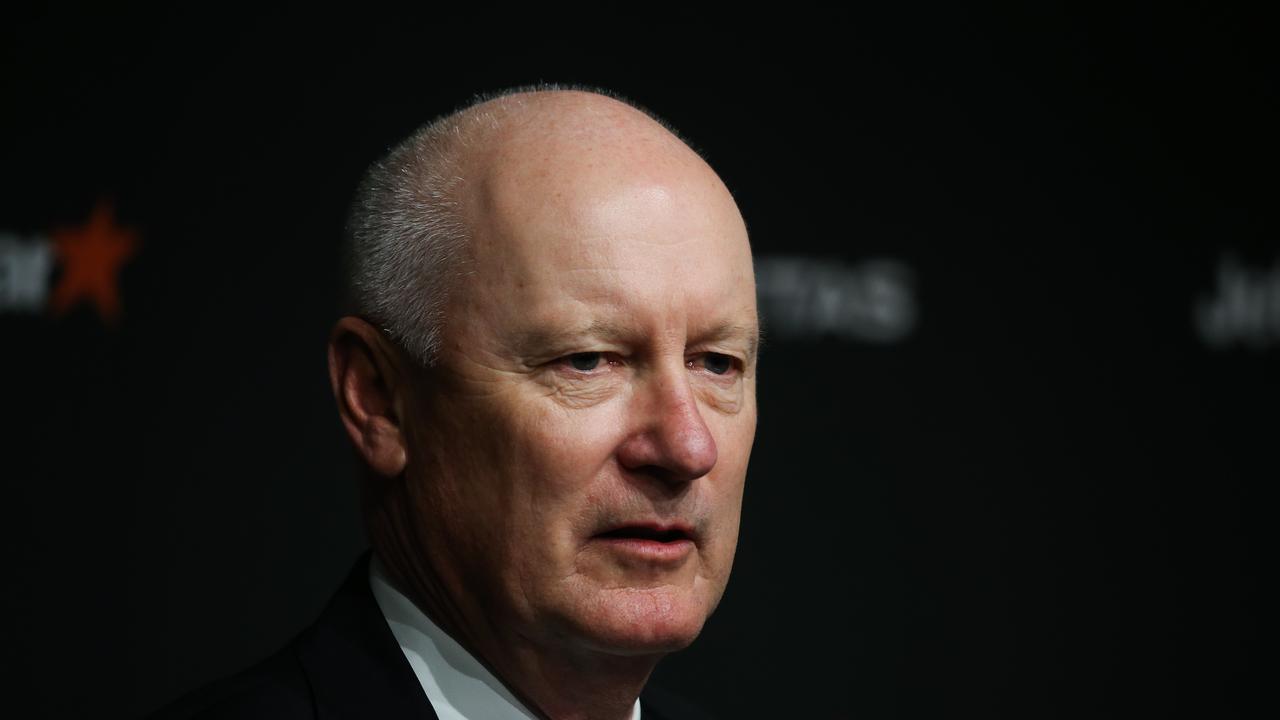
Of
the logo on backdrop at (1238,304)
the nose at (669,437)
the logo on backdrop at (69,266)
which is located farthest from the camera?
the logo on backdrop at (1238,304)

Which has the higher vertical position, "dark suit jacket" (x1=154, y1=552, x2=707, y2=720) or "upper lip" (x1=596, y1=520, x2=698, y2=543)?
"upper lip" (x1=596, y1=520, x2=698, y2=543)

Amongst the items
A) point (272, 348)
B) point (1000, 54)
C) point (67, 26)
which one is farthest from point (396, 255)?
point (1000, 54)

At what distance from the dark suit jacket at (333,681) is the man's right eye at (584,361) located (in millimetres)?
362

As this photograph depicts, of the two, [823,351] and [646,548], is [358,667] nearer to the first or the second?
[646,548]

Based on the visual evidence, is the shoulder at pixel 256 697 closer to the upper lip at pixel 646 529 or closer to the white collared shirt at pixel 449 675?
the white collared shirt at pixel 449 675

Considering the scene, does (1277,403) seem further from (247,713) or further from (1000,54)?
(247,713)

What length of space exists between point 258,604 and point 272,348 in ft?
1.56

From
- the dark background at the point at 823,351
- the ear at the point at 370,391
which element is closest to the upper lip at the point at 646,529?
the ear at the point at 370,391

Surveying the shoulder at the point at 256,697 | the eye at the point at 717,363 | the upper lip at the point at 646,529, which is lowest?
the shoulder at the point at 256,697

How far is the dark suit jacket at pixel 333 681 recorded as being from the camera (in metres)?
1.48

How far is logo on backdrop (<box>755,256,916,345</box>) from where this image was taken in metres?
2.95

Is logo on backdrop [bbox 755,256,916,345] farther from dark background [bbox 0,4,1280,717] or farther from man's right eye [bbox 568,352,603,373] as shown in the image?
man's right eye [bbox 568,352,603,373]

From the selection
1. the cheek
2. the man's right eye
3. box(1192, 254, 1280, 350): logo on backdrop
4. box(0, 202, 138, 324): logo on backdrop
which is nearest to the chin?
the cheek

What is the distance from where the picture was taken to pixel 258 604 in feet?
8.90
